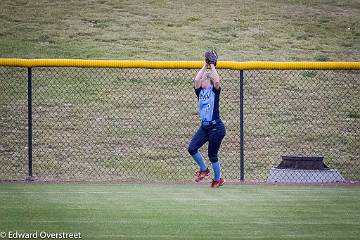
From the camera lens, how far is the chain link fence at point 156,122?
1759 centimetres

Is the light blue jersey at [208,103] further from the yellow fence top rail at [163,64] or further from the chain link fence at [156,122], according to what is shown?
the chain link fence at [156,122]

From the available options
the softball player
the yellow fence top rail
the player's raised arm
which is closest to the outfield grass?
the softball player

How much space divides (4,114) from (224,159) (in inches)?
211

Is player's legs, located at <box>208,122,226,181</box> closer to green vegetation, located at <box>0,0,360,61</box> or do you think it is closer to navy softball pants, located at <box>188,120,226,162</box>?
navy softball pants, located at <box>188,120,226,162</box>

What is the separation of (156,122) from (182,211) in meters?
8.48

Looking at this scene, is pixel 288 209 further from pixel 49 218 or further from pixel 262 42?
pixel 262 42

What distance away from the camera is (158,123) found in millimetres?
19562

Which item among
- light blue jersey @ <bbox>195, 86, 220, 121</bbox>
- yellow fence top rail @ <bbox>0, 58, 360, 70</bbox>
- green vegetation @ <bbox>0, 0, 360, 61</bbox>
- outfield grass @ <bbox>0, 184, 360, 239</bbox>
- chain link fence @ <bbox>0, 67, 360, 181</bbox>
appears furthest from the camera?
green vegetation @ <bbox>0, 0, 360, 61</bbox>

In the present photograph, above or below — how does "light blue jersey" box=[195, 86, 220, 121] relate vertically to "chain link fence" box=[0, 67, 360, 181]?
above

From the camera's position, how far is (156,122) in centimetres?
1961

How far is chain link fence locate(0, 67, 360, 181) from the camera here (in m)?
17.6

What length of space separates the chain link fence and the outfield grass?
307 cm

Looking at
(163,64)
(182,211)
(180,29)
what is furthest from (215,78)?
(180,29)

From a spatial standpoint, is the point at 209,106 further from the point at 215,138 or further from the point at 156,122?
the point at 156,122
